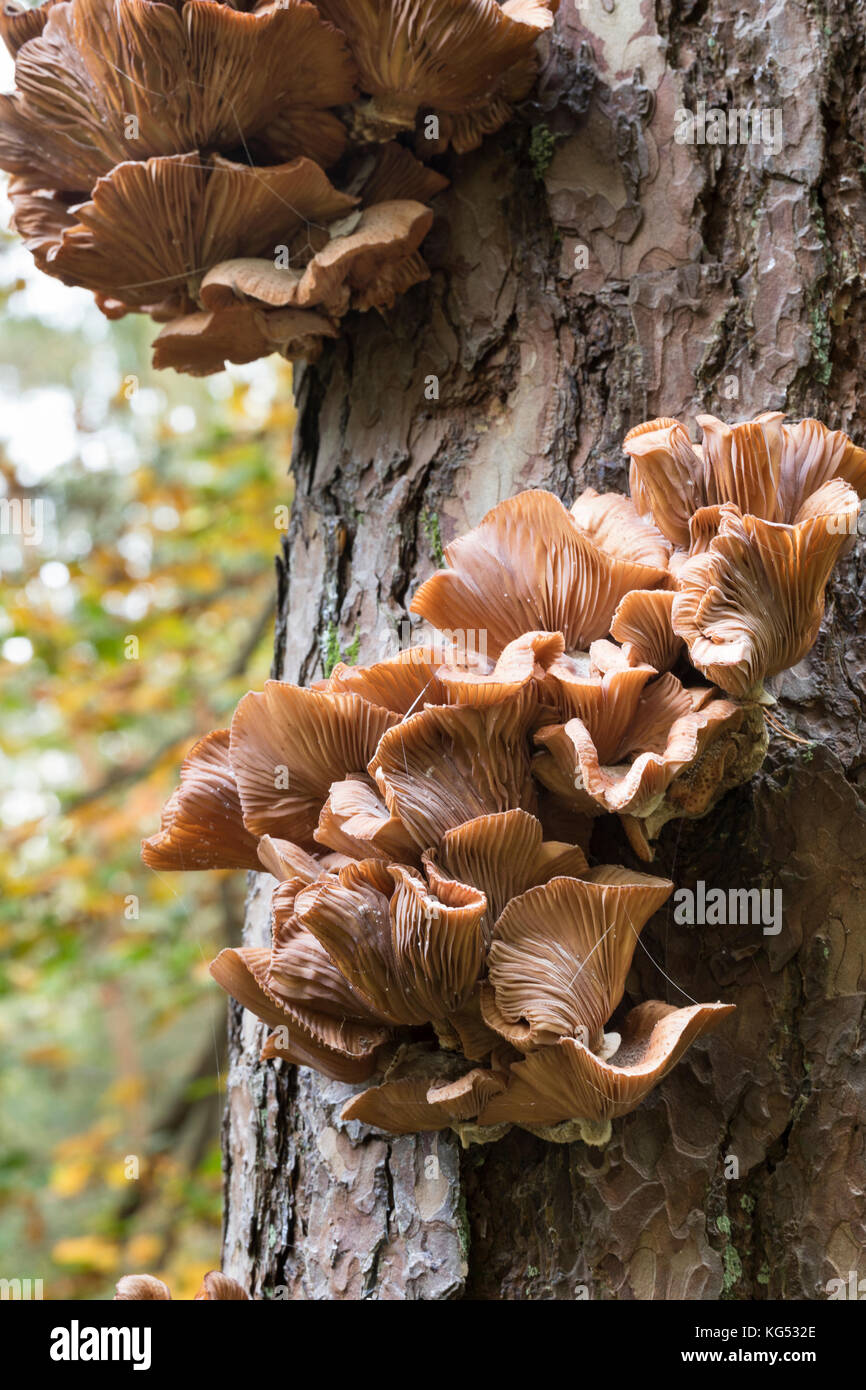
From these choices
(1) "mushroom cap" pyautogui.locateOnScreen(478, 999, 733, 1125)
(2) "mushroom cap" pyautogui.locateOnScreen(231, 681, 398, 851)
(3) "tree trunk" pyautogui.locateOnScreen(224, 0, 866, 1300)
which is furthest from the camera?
(3) "tree trunk" pyautogui.locateOnScreen(224, 0, 866, 1300)

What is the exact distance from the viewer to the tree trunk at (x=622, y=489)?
75.4 inches

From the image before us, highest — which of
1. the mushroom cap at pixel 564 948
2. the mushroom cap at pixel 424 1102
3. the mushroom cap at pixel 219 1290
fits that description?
the mushroom cap at pixel 564 948

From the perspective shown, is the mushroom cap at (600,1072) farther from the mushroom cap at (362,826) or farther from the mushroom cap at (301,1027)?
the mushroom cap at (362,826)

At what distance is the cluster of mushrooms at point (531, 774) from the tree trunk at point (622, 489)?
22 cm

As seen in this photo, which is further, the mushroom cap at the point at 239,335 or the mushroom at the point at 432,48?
the mushroom cap at the point at 239,335

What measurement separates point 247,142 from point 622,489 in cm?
122

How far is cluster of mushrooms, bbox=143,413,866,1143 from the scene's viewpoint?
163 cm

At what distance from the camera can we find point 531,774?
1852 mm

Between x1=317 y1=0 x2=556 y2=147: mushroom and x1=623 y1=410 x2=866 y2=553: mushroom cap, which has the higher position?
x1=317 y1=0 x2=556 y2=147: mushroom

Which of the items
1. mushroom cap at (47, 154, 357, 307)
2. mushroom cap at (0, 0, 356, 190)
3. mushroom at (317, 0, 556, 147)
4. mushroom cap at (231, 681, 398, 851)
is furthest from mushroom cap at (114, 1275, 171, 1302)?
mushroom at (317, 0, 556, 147)

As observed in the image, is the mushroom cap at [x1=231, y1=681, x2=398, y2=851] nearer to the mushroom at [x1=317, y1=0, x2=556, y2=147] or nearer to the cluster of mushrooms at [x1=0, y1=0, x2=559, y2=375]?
the cluster of mushrooms at [x1=0, y1=0, x2=559, y2=375]

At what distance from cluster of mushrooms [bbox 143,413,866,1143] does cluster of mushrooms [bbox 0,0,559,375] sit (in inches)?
36.8

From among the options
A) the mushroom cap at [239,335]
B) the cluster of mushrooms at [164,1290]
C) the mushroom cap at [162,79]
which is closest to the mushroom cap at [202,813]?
the cluster of mushrooms at [164,1290]
